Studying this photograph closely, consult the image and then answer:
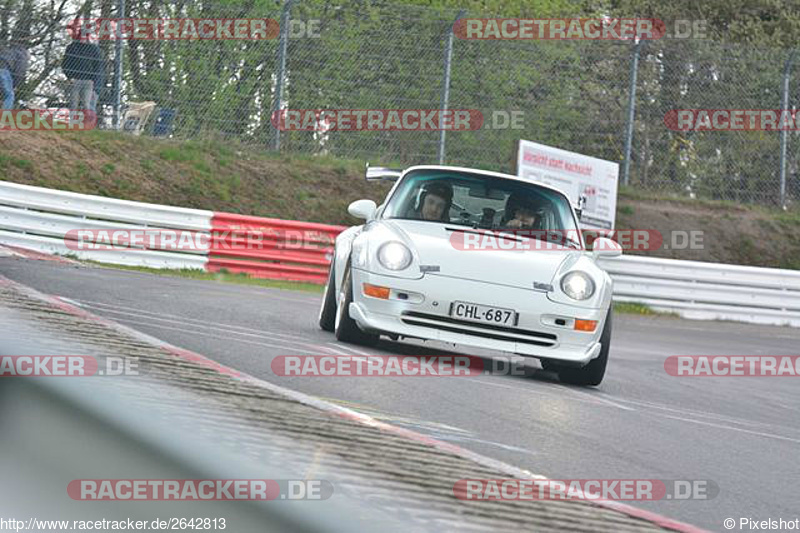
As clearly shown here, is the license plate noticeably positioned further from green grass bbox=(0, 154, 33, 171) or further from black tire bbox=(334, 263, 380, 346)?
green grass bbox=(0, 154, 33, 171)

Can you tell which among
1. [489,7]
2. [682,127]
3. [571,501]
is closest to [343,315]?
[571,501]

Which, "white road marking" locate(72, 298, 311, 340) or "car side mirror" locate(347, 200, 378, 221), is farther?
"car side mirror" locate(347, 200, 378, 221)

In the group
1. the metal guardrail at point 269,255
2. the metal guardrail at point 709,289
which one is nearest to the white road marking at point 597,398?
the metal guardrail at point 269,255

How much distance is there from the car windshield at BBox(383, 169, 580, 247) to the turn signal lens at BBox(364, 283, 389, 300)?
3.63 ft

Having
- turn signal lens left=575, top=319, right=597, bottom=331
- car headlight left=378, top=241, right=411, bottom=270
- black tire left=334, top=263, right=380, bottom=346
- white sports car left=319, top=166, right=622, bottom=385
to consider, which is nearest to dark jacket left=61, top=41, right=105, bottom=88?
white sports car left=319, top=166, right=622, bottom=385

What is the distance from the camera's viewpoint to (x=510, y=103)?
69.3 feet

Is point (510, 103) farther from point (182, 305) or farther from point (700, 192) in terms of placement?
point (182, 305)

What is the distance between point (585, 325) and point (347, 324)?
156 cm

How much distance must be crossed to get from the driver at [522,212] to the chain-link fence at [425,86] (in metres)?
10.1

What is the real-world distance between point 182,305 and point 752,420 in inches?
177

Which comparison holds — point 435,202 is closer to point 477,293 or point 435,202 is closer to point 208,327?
point 477,293

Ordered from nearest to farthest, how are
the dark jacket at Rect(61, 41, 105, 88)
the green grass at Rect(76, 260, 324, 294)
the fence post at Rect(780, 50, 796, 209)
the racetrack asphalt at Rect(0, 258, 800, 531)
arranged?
the racetrack asphalt at Rect(0, 258, 800, 531), the green grass at Rect(76, 260, 324, 294), the dark jacket at Rect(61, 41, 105, 88), the fence post at Rect(780, 50, 796, 209)

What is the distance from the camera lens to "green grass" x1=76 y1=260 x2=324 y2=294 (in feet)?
52.2

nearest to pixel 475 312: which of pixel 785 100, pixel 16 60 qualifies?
pixel 16 60
